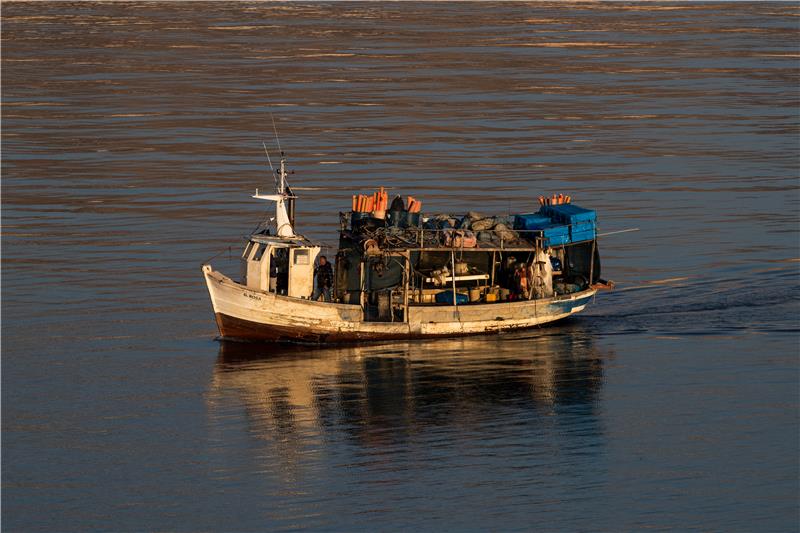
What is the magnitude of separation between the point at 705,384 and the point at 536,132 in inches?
1975

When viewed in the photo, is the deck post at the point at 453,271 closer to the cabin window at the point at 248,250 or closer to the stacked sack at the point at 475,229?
the stacked sack at the point at 475,229

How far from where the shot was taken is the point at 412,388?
46.5m

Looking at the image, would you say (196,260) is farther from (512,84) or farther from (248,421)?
(512,84)

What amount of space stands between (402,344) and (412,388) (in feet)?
16.6

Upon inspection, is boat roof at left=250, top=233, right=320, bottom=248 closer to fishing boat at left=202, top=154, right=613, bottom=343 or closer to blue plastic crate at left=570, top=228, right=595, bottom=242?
fishing boat at left=202, top=154, right=613, bottom=343

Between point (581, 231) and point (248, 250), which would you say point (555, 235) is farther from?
point (248, 250)

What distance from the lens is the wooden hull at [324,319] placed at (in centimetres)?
5047

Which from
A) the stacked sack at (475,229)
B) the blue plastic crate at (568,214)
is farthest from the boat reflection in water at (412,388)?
the blue plastic crate at (568,214)

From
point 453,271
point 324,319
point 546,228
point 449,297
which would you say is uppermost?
point 546,228

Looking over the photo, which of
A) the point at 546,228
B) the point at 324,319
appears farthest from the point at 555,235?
the point at 324,319

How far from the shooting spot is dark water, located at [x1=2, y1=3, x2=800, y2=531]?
38.4 meters

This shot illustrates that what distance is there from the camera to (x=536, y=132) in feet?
313

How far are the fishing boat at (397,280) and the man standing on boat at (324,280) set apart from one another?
0.22 m

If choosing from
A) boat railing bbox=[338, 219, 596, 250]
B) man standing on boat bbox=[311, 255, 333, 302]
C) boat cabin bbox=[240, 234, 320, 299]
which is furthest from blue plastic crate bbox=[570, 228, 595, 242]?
boat cabin bbox=[240, 234, 320, 299]
